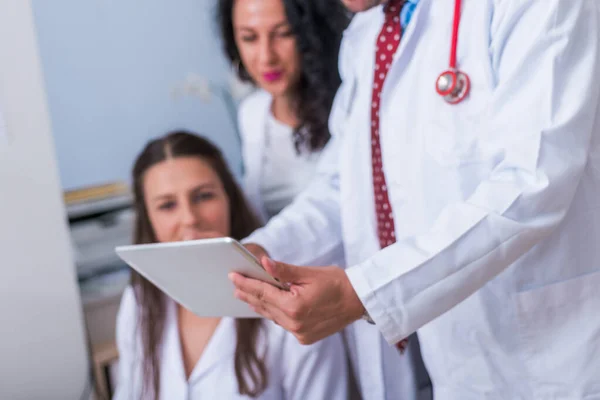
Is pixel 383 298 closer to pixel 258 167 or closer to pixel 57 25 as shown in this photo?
pixel 258 167

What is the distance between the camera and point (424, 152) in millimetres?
1104

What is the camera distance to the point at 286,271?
97 centimetres

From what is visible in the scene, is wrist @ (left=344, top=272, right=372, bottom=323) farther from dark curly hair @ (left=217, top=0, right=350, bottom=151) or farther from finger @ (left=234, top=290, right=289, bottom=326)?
dark curly hair @ (left=217, top=0, right=350, bottom=151)

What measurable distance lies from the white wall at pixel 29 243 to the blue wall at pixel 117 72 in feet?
0.11

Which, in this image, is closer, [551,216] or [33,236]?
[551,216]

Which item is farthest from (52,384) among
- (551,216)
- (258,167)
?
(551,216)

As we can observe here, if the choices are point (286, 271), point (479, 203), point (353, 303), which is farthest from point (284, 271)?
point (479, 203)

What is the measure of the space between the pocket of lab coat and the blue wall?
2.65 feet

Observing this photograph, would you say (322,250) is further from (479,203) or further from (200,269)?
(479,203)

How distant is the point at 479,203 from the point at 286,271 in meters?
0.29

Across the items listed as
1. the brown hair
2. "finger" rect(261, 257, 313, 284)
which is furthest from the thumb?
the brown hair

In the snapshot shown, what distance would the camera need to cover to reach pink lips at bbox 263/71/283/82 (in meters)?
1.51

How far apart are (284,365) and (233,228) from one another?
1.07 ft

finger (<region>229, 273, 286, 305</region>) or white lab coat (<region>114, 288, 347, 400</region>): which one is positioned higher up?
finger (<region>229, 273, 286, 305</region>)
